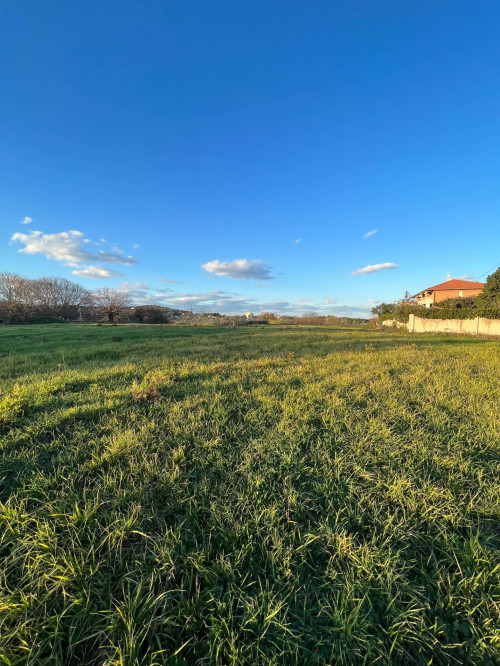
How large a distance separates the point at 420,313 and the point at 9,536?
2904 cm

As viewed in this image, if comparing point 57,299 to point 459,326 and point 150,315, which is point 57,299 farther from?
point 459,326

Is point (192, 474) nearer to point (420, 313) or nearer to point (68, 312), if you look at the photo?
point (420, 313)

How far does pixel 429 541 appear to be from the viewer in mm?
1644

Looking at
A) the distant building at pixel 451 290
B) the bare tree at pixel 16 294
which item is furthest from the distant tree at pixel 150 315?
the distant building at pixel 451 290

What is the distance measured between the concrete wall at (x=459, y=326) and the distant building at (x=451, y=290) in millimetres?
23104

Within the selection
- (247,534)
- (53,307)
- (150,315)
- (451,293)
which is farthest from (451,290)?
(53,307)

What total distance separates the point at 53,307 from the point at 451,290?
62.6 meters

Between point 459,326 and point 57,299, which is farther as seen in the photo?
point 57,299

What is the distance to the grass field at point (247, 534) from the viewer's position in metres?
1.16

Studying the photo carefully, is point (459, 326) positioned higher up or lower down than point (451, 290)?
lower down

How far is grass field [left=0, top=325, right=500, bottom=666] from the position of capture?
1158 millimetres

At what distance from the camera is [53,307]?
3816 centimetres

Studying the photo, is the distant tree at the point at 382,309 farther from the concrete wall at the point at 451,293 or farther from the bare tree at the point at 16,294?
the bare tree at the point at 16,294

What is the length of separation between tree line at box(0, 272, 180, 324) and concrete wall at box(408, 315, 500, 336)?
29.1 m
